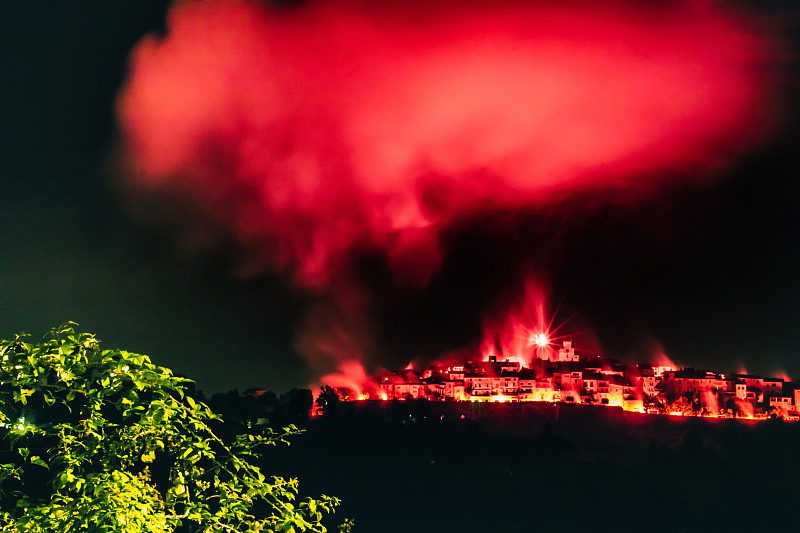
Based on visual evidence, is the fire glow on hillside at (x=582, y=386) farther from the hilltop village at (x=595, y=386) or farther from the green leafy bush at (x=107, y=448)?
the green leafy bush at (x=107, y=448)

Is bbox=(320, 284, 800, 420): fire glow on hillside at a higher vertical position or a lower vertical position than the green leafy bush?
higher

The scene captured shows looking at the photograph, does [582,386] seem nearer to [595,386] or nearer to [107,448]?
[595,386]

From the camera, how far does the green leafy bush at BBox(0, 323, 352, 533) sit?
2.56m

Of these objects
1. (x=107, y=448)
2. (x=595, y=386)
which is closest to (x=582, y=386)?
(x=595, y=386)

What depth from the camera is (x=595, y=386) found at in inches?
2270

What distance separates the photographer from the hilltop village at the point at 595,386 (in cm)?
5400

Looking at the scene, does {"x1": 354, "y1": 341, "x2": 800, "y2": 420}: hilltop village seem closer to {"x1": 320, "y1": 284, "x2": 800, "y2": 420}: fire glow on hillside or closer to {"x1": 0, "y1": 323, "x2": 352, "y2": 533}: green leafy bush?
{"x1": 320, "y1": 284, "x2": 800, "y2": 420}: fire glow on hillside

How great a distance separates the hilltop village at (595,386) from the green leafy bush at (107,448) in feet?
185

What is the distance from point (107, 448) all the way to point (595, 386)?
58.4m

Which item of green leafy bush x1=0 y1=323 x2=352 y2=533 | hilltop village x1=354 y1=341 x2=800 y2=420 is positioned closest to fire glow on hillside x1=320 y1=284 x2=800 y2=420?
hilltop village x1=354 y1=341 x2=800 y2=420

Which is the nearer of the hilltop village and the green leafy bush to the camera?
the green leafy bush

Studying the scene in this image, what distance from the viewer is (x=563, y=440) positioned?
181ft

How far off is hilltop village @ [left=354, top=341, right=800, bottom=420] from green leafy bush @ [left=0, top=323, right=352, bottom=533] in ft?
185

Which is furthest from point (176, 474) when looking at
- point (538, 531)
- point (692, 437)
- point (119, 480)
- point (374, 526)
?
point (692, 437)
